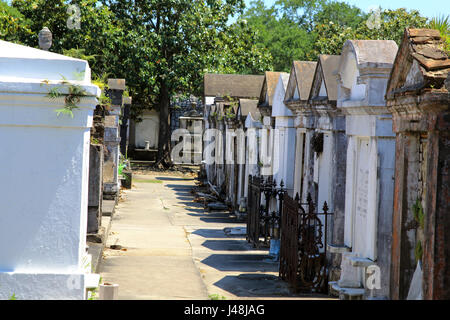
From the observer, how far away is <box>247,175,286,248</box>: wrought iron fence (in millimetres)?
12461

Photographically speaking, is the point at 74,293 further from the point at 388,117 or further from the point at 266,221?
the point at 266,221

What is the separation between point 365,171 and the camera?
7953 mm

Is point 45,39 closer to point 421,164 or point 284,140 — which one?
point 421,164

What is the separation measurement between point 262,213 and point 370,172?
5.49 m

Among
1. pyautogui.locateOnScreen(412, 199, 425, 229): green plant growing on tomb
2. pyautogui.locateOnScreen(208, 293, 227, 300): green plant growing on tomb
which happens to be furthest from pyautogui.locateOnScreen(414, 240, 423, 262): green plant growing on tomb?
pyautogui.locateOnScreen(208, 293, 227, 300): green plant growing on tomb

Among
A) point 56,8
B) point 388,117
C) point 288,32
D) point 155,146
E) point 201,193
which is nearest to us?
point 388,117

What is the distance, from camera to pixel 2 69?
5.90 m

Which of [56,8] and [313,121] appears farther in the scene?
[56,8]

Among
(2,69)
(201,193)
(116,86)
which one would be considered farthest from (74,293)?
(201,193)

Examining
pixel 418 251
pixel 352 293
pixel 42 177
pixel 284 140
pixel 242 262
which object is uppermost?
pixel 284 140

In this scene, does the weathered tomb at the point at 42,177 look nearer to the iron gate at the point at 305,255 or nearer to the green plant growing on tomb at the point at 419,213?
the green plant growing on tomb at the point at 419,213

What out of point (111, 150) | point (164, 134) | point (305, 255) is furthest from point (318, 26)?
point (305, 255)

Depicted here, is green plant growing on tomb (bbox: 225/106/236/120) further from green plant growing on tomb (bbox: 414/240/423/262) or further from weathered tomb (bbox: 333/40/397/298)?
green plant growing on tomb (bbox: 414/240/423/262)

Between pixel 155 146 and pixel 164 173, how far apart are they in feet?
22.5
